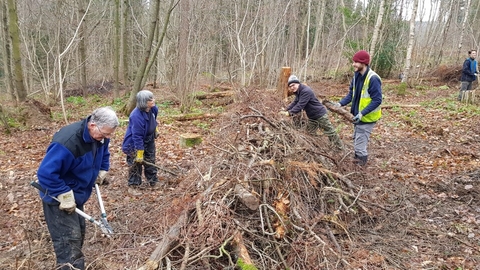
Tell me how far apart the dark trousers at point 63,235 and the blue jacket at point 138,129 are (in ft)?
6.91

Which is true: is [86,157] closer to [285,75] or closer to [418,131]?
[285,75]

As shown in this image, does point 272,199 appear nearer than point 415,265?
No

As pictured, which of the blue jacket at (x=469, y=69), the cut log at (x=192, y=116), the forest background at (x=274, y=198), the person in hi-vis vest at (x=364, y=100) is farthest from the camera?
the blue jacket at (x=469, y=69)

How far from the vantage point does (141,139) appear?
5.16m

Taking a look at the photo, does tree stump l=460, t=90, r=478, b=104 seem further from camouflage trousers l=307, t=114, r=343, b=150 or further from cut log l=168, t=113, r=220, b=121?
cut log l=168, t=113, r=220, b=121

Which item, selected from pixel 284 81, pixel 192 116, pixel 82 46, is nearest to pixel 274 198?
pixel 284 81

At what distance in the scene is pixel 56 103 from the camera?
14.6 m

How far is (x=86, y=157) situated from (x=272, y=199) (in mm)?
1985

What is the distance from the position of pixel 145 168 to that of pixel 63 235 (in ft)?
8.26

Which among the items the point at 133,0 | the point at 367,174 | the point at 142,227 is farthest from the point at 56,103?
the point at 367,174

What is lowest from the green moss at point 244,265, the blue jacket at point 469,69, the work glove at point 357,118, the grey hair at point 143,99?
the green moss at point 244,265

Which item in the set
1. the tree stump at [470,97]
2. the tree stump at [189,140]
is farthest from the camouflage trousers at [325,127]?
the tree stump at [470,97]

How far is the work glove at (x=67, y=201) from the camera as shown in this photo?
A: 114 inches

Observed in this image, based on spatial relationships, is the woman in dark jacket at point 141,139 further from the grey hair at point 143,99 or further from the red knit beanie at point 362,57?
the red knit beanie at point 362,57
